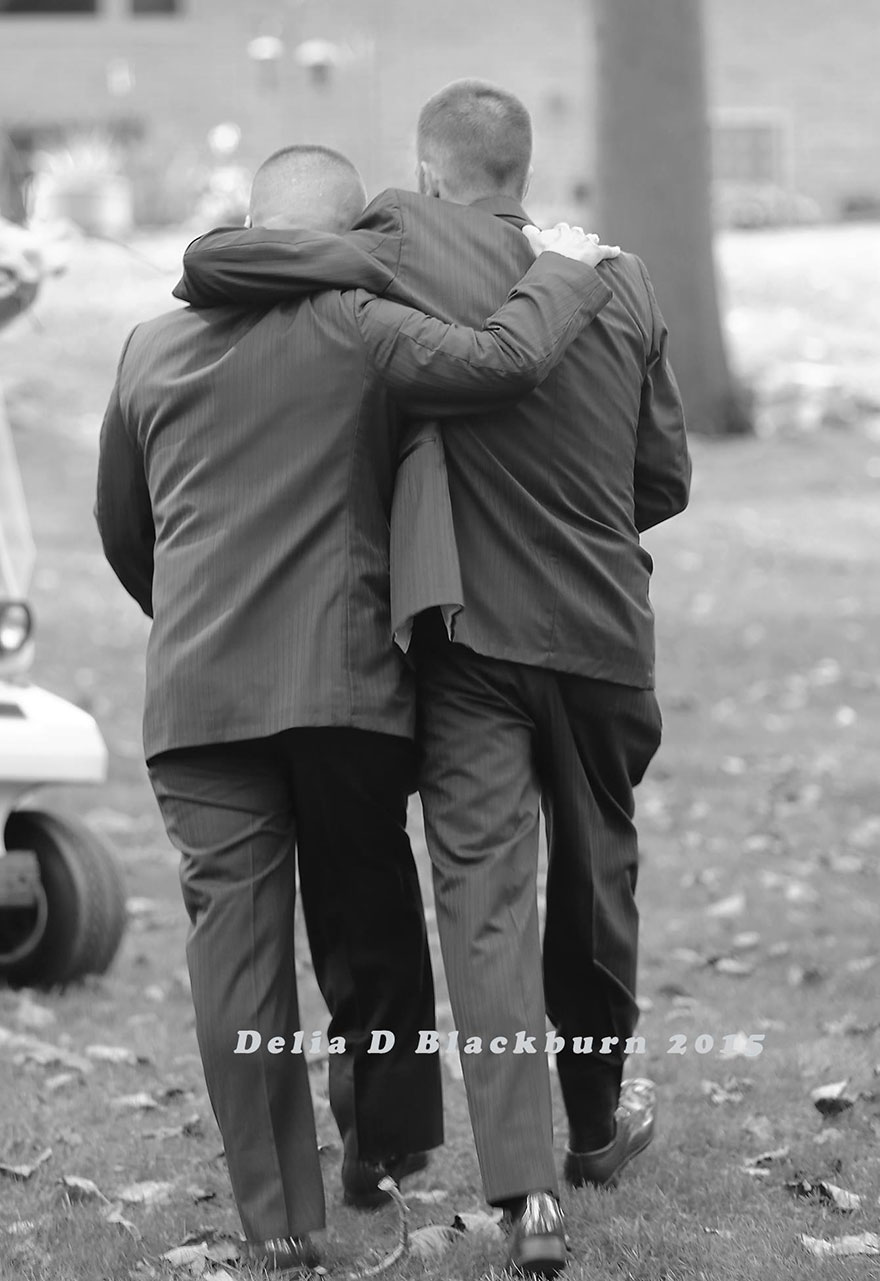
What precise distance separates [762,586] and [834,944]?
236 inches

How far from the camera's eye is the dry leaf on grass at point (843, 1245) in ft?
11.7

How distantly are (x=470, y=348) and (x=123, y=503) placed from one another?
0.80 meters

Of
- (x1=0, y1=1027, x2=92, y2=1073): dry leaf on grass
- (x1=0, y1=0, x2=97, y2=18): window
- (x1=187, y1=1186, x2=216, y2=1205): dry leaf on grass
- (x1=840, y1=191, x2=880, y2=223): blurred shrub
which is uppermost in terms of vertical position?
(x1=187, y1=1186, x2=216, y2=1205): dry leaf on grass

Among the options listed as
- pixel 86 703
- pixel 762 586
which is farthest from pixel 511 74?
pixel 86 703

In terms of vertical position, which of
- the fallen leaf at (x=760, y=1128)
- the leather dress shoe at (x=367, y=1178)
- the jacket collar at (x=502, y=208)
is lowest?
the fallen leaf at (x=760, y=1128)

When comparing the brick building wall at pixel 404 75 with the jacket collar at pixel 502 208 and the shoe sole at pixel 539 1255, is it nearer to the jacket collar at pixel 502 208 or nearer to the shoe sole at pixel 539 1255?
the jacket collar at pixel 502 208

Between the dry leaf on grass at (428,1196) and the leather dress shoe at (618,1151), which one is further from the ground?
the leather dress shoe at (618,1151)

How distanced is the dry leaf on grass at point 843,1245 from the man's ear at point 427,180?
6.51ft

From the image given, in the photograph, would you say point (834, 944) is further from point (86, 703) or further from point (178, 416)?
point (86, 703)

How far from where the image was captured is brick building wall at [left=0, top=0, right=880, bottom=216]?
31234mm

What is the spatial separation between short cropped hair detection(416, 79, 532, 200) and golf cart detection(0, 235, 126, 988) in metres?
2.30

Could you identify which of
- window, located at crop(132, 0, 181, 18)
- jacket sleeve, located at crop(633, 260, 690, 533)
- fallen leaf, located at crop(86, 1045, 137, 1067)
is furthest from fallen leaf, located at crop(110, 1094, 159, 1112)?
window, located at crop(132, 0, 181, 18)

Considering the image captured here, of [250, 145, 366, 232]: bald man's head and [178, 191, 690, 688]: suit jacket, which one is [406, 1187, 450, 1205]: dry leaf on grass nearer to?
[178, 191, 690, 688]: suit jacket

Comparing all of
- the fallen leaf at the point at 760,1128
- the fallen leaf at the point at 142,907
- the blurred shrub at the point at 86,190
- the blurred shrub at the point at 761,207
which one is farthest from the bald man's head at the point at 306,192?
the blurred shrub at the point at 761,207
